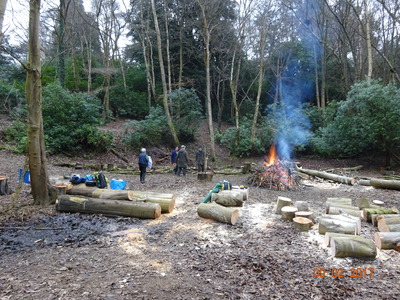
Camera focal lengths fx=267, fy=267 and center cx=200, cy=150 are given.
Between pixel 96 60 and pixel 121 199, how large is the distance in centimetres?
2453

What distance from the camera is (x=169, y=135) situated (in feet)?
62.3

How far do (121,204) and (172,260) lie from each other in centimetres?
255

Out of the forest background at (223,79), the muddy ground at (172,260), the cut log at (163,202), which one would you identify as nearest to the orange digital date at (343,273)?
the muddy ground at (172,260)

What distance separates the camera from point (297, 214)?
5.58m

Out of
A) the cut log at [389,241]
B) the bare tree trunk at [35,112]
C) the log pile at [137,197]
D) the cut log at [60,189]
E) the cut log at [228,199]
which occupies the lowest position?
the cut log at [389,241]

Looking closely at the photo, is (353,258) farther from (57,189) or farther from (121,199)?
(57,189)

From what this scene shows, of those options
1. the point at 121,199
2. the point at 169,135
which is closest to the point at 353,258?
the point at 121,199

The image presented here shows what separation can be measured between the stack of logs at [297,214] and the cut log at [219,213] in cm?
112

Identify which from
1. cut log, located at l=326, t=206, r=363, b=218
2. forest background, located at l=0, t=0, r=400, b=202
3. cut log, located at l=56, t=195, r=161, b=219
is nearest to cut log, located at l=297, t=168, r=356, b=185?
forest background, located at l=0, t=0, r=400, b=202

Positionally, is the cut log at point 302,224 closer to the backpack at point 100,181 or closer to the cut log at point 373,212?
the cut log at point 373,212

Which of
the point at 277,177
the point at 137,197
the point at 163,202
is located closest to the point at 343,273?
the point at 163,202

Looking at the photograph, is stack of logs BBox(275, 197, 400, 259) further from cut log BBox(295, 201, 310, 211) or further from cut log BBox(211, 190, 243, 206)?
cut log BBox(211, 190, 243, 206)

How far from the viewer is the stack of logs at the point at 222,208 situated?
18.1 feet

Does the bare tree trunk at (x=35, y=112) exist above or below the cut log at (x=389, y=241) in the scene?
above
